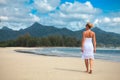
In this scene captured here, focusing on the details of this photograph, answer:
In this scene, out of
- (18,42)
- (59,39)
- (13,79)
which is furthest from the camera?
(59,39)

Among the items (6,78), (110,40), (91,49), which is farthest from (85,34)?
(110,40)

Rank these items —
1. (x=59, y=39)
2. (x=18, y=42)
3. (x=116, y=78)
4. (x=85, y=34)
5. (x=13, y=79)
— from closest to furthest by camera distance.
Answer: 1. (x=13, y=79)
2. (x=116, y=78)
3. (x=85, y=34)
4. (x=18, y=42)
5. (x=59, y=39)

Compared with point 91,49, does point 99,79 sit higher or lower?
lower

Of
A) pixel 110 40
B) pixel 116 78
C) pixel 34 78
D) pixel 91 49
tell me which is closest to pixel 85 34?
pixel 91 49

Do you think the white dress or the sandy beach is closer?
the sandy beach

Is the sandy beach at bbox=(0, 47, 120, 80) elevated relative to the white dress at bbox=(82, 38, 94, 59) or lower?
lower

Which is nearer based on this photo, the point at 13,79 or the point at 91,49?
the point at 13,79

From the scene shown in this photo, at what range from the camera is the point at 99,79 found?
765cm

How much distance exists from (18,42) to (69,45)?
35.0 metres

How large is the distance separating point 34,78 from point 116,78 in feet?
8.10

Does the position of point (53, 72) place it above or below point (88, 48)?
below

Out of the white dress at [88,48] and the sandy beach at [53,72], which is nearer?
the sandy beach at [53,72]

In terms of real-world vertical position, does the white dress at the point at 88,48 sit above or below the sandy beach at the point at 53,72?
above

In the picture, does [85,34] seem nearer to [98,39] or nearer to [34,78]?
[34,78]
